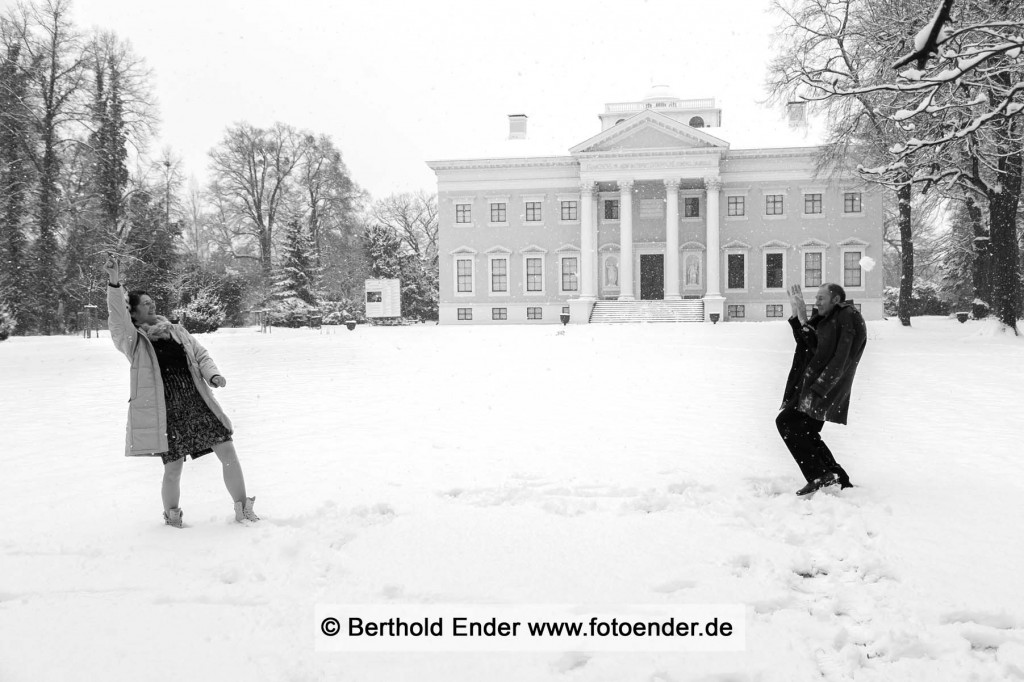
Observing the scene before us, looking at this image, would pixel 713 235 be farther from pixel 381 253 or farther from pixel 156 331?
pixel 156 331

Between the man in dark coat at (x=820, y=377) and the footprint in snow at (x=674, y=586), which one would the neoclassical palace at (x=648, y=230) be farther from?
the footprint in snow at (x=674, y=586)

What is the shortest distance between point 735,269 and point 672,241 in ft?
15.8

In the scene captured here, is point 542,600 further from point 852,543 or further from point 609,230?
point 609,230

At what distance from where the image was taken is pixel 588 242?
1576 inches

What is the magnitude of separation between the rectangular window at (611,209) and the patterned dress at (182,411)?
3859 centimetres

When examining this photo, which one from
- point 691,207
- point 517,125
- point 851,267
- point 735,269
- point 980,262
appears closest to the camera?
point 980,262

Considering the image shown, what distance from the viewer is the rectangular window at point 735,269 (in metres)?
40.9

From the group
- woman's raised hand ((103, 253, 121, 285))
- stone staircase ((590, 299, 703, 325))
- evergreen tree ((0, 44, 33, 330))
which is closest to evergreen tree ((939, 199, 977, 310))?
stone staircase ((590, 299, 703, 325))

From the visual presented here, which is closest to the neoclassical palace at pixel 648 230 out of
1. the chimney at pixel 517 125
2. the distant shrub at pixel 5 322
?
the chimney at pixel 517 125

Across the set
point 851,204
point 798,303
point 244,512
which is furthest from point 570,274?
point 244,512

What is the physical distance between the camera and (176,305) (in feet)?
112

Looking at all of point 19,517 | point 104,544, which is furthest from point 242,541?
point 19,517

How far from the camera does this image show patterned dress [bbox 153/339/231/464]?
505 cm

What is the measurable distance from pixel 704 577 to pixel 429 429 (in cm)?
519
